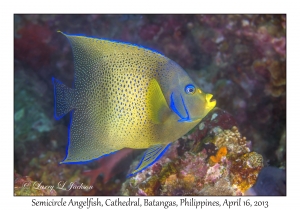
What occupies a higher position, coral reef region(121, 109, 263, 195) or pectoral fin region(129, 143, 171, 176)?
pectoral fin region(129, 143, 171, 176)

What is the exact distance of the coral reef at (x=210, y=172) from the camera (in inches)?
87.9

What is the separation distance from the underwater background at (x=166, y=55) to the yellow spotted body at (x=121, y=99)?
1568 millimetres

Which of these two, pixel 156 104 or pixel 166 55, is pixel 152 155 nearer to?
pixel 156 104

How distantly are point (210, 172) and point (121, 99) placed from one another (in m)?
1.07

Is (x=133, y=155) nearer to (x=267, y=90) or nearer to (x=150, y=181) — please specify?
(x=150, y=181)

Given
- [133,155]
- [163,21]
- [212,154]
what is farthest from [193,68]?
Result: [212,154]

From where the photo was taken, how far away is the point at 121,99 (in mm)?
1654

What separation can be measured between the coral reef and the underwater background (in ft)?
3.29

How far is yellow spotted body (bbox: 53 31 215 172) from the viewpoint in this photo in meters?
1.64

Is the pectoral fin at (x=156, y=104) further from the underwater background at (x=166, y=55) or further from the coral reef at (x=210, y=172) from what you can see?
the underwater background at (x=166, y=55)

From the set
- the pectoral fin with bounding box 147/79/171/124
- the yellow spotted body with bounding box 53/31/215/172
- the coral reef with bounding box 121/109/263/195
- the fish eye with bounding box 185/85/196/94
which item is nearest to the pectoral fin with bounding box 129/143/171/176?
the yellow spotted body with bounding box 53/31/215/172

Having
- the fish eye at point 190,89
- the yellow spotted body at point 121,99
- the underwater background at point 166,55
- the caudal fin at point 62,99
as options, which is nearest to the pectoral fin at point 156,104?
the yellow spotted body at point 121,99

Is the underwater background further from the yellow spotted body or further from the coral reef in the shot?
the yellow spotted body

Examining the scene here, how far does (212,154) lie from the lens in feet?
7.45
